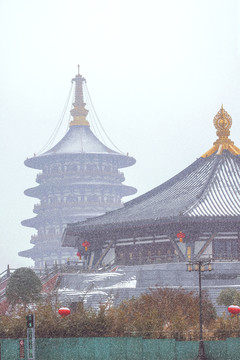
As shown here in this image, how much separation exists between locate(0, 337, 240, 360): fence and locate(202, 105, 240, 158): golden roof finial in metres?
33.0

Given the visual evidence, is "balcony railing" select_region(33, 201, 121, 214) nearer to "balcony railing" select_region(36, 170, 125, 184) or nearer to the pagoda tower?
the pagoda tower

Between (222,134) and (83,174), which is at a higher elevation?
(83,174)

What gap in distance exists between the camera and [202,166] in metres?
70.9

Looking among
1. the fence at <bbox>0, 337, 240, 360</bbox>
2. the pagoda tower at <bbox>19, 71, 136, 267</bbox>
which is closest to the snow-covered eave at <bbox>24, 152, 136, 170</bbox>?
the pagoda tower at <bbox>19, 71, 136, 267</bbox>

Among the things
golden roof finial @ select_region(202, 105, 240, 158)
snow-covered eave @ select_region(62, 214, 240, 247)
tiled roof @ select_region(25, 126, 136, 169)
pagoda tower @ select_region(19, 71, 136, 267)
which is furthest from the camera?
tiled roof @ select_region(25, 126, 136, 169)

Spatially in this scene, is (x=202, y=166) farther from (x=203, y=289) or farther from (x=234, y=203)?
(x=203, y=289)

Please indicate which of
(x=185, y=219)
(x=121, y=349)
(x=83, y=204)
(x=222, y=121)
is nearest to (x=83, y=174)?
(x=83, y=204)

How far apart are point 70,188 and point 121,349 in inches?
3095

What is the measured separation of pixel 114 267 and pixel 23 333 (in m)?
20.8

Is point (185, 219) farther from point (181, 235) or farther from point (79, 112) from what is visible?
point (79, 112)

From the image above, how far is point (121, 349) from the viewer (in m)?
38.6

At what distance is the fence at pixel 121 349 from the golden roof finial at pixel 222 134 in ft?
108

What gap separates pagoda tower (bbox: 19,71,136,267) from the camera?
4535 inches

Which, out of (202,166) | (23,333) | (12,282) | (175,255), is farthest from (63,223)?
(23,333)
